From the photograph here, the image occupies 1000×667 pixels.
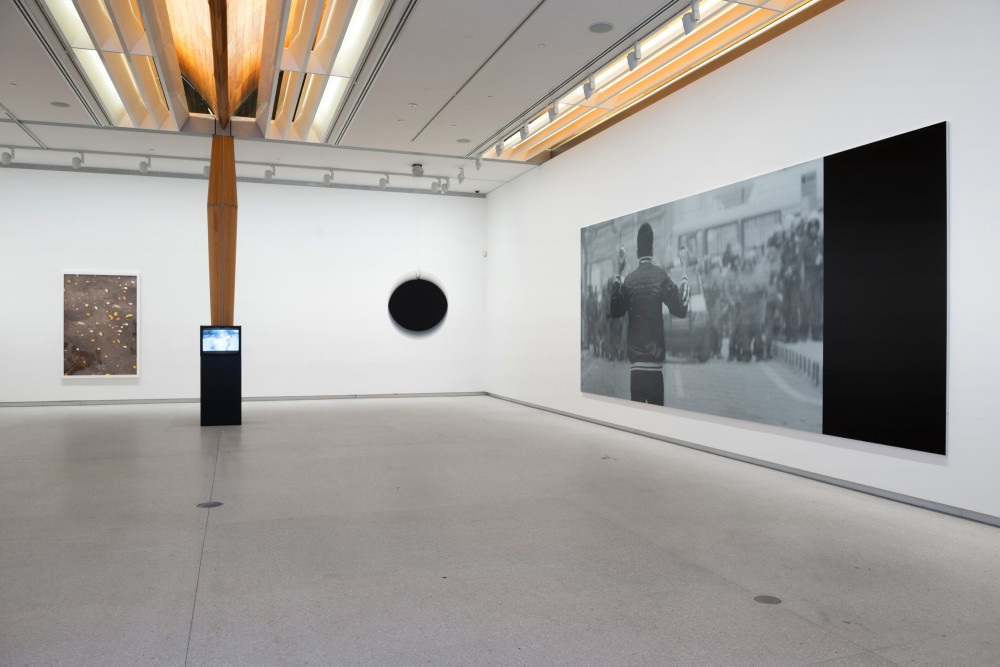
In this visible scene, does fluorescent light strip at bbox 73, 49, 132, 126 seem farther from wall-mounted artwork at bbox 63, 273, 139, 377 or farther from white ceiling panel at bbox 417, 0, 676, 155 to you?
white ceiling panel at bbox 417, 0, 676, 155

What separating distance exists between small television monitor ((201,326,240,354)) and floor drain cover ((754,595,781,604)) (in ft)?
33.3

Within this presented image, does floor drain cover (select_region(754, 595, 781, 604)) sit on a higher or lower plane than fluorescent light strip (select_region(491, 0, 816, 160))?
lower

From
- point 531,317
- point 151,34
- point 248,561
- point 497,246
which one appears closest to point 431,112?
point 151,34

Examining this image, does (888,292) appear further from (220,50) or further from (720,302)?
(220,50)

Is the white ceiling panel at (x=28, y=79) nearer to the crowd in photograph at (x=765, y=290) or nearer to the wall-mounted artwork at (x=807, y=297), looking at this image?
the wall-mounted artwork at (x=807, y=297)

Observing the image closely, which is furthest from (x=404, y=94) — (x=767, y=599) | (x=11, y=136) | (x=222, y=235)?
(x=767, y=599)

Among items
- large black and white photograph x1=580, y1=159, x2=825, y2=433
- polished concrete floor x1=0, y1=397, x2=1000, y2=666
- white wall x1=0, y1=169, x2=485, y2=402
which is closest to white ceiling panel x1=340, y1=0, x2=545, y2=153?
large black and white photograph x1=580, y1=159, x2=825, y2=433

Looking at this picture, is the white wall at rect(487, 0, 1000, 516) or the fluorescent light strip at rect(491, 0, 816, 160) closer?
the white wall at rect(487, 0, 1000, 516)

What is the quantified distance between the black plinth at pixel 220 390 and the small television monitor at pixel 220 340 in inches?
3.5

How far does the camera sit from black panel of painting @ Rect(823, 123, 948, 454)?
649 centimetres

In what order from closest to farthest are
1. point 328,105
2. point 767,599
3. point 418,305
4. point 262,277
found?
point 767,599, point 328,105, point 262,277, point 418,305

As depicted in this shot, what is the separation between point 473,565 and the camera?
197 inches

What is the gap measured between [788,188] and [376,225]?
37.3 ft

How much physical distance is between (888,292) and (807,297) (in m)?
0.98
